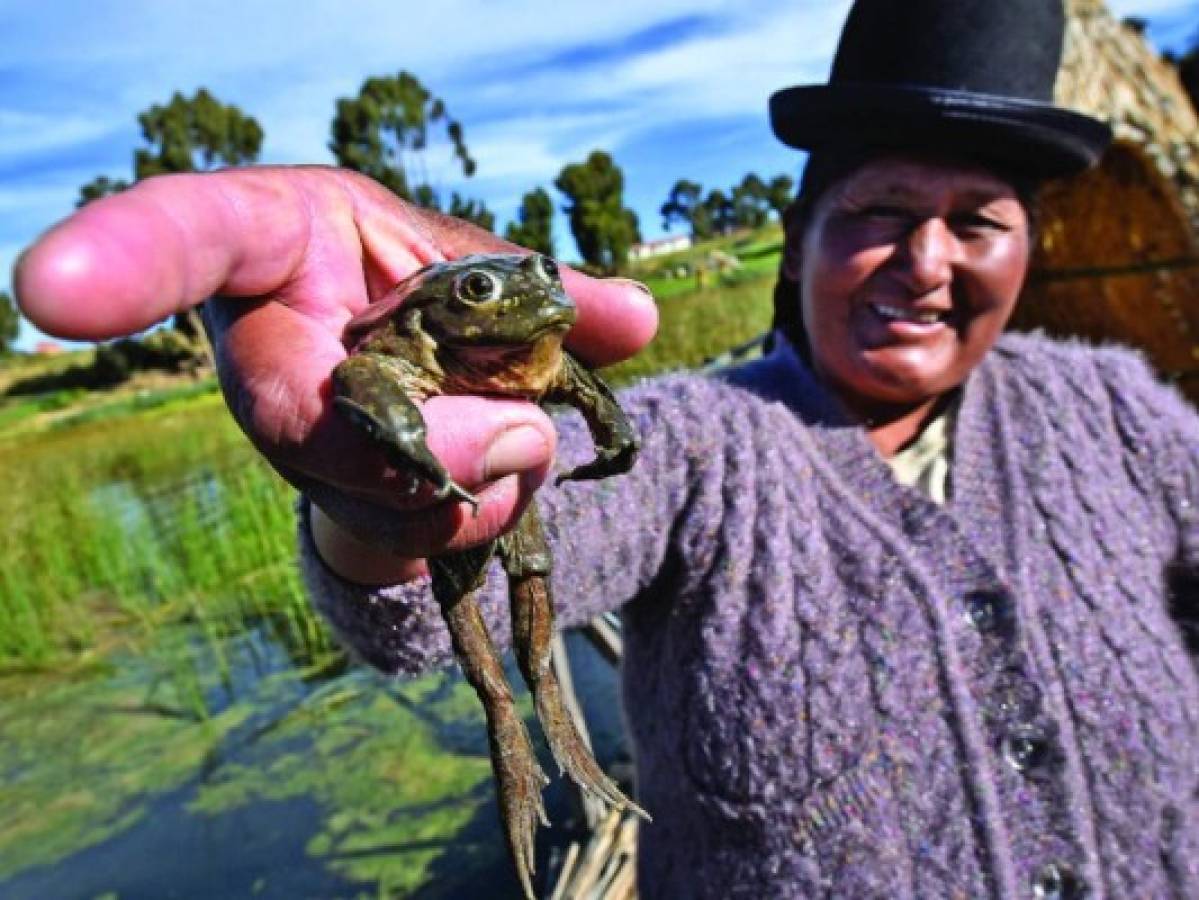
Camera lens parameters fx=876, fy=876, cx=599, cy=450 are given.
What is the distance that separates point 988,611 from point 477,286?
55.9 inches

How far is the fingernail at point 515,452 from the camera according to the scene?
2.58 feet

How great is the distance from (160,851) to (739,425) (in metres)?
3.80

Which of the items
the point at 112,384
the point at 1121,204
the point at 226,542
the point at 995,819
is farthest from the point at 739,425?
the point at 112,384

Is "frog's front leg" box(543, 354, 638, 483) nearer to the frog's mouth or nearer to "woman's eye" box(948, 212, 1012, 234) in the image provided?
the frog's mouth

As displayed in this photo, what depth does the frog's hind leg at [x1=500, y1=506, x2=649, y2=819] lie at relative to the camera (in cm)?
91

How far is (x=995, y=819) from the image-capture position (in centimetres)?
163

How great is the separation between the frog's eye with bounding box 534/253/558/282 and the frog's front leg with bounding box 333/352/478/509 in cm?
17

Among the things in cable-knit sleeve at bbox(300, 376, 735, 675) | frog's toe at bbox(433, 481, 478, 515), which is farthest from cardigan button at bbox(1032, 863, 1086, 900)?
frog's toe at bbox(433, 481, 478, 515)

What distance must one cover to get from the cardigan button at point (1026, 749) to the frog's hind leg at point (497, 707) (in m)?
1.15

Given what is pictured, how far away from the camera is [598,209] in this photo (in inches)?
1630

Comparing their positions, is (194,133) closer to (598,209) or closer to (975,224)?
(598,209)

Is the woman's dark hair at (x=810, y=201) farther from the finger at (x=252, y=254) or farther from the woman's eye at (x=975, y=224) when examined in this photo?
the finger at (x=252, y=254)

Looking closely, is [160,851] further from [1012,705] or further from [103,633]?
[1012,705]

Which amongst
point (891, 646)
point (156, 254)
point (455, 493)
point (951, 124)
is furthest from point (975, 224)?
point (156, 254)
